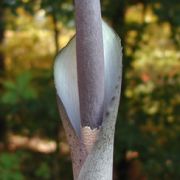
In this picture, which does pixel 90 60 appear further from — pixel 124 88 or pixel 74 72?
pixel 124 88

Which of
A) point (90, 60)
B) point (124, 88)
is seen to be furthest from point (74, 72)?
point (124, 88)

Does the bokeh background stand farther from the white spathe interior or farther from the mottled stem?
the mottled stem

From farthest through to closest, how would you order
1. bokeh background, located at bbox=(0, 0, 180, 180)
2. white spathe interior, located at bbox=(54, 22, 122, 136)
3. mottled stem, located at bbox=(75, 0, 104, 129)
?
bokeh background, located at bbox=(0, 0, 180, 180) → white spathe interior, located at bbox=(54, 22, 122, 136) → mottled stem, located at bbox=(75, 0, 104, 129)

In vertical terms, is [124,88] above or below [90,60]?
below

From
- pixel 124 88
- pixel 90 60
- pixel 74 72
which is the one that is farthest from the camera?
pixel 124 88

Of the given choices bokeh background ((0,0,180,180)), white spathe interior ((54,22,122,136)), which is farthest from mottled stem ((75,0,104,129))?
bokeh background ((0,0,180,180))

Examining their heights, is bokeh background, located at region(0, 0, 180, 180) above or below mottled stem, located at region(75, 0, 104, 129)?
below

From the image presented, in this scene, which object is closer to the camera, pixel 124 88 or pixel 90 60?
pixel 90 60

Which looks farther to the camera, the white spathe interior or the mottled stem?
the white spathe interior
